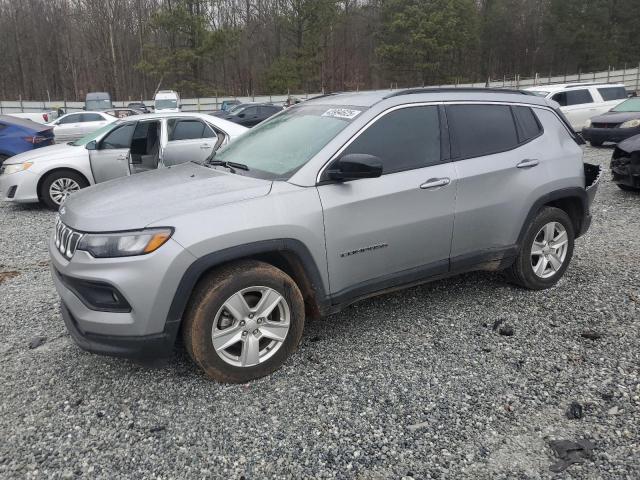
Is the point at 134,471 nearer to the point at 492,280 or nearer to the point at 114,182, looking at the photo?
the point at 114,182

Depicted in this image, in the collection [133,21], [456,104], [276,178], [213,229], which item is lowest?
[213,229]

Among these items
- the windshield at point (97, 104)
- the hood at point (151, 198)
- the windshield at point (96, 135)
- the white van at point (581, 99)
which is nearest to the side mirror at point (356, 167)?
the hood at point (151, 198)

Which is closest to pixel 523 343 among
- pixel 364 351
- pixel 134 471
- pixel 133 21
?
pixel 364 351

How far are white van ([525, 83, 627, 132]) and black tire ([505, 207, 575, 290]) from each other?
12.6 meters

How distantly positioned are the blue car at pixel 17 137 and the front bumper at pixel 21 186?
2606 millimetres

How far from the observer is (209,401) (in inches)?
119

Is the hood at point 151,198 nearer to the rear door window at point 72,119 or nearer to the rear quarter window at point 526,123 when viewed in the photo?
the rear quarter window at point 526,123

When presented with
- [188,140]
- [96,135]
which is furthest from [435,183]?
[96,135]

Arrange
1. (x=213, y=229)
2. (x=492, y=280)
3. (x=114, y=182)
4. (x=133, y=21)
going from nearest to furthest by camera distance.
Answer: (x=213, y=229)
(x=114, y=182)
(x=492, y=280)
(x=133, y=21)

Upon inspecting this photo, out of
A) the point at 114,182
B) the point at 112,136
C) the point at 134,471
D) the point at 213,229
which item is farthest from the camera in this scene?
the point at 112,136

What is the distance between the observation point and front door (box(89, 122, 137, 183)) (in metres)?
8.13

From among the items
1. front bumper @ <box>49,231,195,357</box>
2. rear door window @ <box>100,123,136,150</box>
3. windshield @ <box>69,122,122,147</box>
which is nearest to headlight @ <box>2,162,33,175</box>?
windshield @ <box>69,122,122,147</box>

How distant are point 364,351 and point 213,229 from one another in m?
1.41

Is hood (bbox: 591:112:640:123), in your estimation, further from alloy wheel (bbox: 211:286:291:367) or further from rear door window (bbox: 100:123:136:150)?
alloy wheel (bbox: 211:286:291:367)
